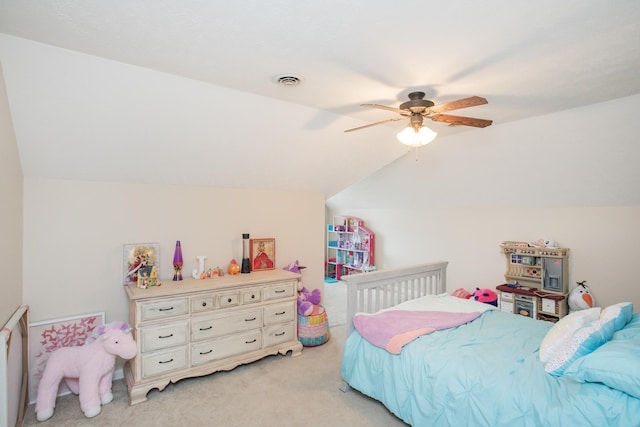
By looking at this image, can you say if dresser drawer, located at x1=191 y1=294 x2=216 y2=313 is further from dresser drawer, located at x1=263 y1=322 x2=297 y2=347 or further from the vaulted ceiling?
the vaulted ceiling

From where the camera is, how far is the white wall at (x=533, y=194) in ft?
10.1

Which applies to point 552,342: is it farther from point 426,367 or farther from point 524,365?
point 426,367

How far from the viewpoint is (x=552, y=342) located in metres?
2.06

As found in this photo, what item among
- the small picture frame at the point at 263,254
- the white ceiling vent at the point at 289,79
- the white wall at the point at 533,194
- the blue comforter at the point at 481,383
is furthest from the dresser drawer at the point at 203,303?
the white wall at the point at 533,194

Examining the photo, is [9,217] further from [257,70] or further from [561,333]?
[561,333]

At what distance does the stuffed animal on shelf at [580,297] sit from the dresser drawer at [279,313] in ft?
→ 10.2

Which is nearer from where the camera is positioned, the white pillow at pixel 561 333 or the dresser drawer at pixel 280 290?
the white pillow at pixel 561 333

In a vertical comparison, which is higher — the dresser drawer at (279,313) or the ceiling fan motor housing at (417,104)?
the ceiling fan motor housing at (417,104)

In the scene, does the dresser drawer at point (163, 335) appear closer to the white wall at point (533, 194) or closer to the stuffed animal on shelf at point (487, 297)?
the white wall at point (533, 194)

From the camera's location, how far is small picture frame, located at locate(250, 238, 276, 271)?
3.84 metres

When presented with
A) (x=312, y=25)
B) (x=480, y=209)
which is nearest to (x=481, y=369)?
(x=312, y=25)

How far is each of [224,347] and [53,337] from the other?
1371mm

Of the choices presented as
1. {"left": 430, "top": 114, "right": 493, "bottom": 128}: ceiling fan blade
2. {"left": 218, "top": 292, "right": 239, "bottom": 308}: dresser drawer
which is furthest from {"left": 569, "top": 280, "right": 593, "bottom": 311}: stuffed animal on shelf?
{"left": 218, "top": 292, "right": 239, "bottom": 308}: dresser drawer

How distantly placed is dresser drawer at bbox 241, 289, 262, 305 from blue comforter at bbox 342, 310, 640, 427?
1.04 m
